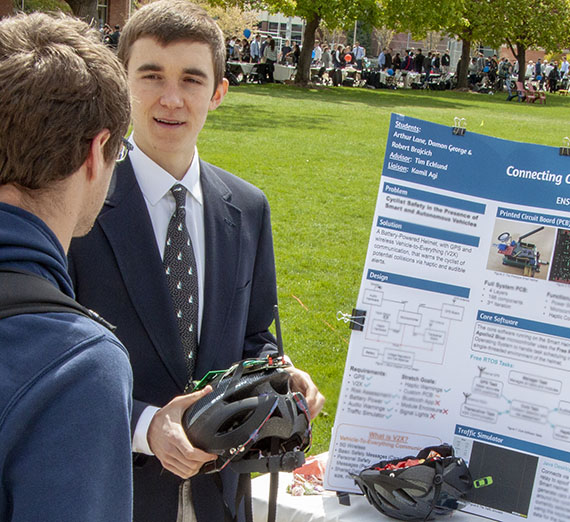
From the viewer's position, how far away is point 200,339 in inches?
88.1

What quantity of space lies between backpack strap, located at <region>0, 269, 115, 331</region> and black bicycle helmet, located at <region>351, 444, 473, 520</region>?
1.94 metres

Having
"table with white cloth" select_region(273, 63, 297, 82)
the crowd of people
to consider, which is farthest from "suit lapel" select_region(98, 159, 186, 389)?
the crowd of people

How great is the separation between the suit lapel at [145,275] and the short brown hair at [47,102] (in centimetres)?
89

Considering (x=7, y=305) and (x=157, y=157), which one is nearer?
(x=7, y=305)

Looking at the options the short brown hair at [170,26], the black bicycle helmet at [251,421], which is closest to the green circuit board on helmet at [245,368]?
the black bicycle helmet at [251,421]

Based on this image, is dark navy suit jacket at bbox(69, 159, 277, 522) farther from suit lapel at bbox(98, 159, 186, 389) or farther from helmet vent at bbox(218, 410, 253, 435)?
helmet vent at bbox(218, 410, 253, 435)

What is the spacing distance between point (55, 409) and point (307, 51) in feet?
104

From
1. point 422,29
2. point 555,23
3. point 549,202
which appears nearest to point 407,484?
point 549,202

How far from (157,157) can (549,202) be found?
5.19ft

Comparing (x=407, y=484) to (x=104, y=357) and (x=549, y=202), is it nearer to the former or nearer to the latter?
(x=549, y=202)

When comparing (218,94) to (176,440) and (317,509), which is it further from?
(317,509)

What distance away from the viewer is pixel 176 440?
1944 millimetres

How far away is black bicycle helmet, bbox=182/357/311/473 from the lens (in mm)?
1943

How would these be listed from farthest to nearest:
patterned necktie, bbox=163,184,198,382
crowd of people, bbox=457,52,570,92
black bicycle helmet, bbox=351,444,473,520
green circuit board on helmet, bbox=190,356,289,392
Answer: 1. crowd of people, bbox=457,52,570,92
2. black bicycle helmet, bbox=351,444,473,520
3. patterned necktie, bbox=163,184,198,382
4. green circuit board on helmet, bbox=190,356,289,392
